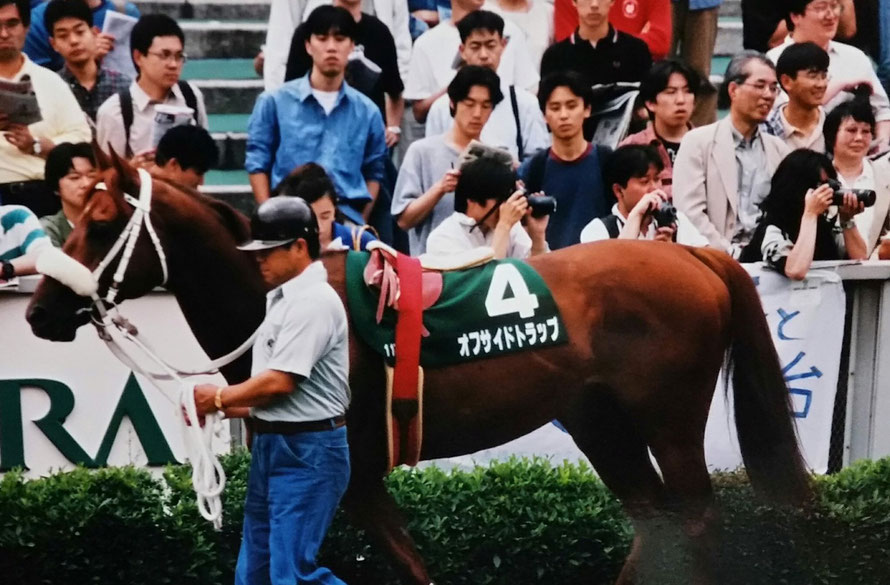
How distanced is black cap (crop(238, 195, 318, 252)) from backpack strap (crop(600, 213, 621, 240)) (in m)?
2.84

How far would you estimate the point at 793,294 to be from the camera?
8.23m

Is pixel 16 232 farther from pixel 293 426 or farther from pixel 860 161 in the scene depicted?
pixel 860 161

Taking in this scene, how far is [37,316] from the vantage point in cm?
611

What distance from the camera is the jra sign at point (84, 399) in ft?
24.7

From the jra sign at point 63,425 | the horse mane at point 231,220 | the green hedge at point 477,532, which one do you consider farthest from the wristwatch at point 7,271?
the horse mane at point 231,220

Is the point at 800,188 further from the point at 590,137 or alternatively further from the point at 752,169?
the point at 590,137

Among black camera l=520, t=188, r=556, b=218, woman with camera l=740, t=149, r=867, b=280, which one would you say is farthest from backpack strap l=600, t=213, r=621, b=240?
woman with camera l=740, t=149, r=867, b=280

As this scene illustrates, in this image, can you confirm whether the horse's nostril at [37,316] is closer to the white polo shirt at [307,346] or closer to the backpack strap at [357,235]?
the white polo shirt at [307,346]

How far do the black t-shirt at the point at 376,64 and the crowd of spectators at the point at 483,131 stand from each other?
0.05ft

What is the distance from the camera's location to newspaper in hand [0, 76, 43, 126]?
857 centimetres

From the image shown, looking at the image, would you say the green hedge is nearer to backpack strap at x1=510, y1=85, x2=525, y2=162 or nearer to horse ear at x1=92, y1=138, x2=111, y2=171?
horse ear at x1=92, y1=138, x2=111, y2=171

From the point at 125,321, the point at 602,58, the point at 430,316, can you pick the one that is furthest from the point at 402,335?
the point at 602,58

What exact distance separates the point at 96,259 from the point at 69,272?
6.2 inches

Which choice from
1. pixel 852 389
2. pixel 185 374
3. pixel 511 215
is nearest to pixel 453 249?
pixel 511 215
